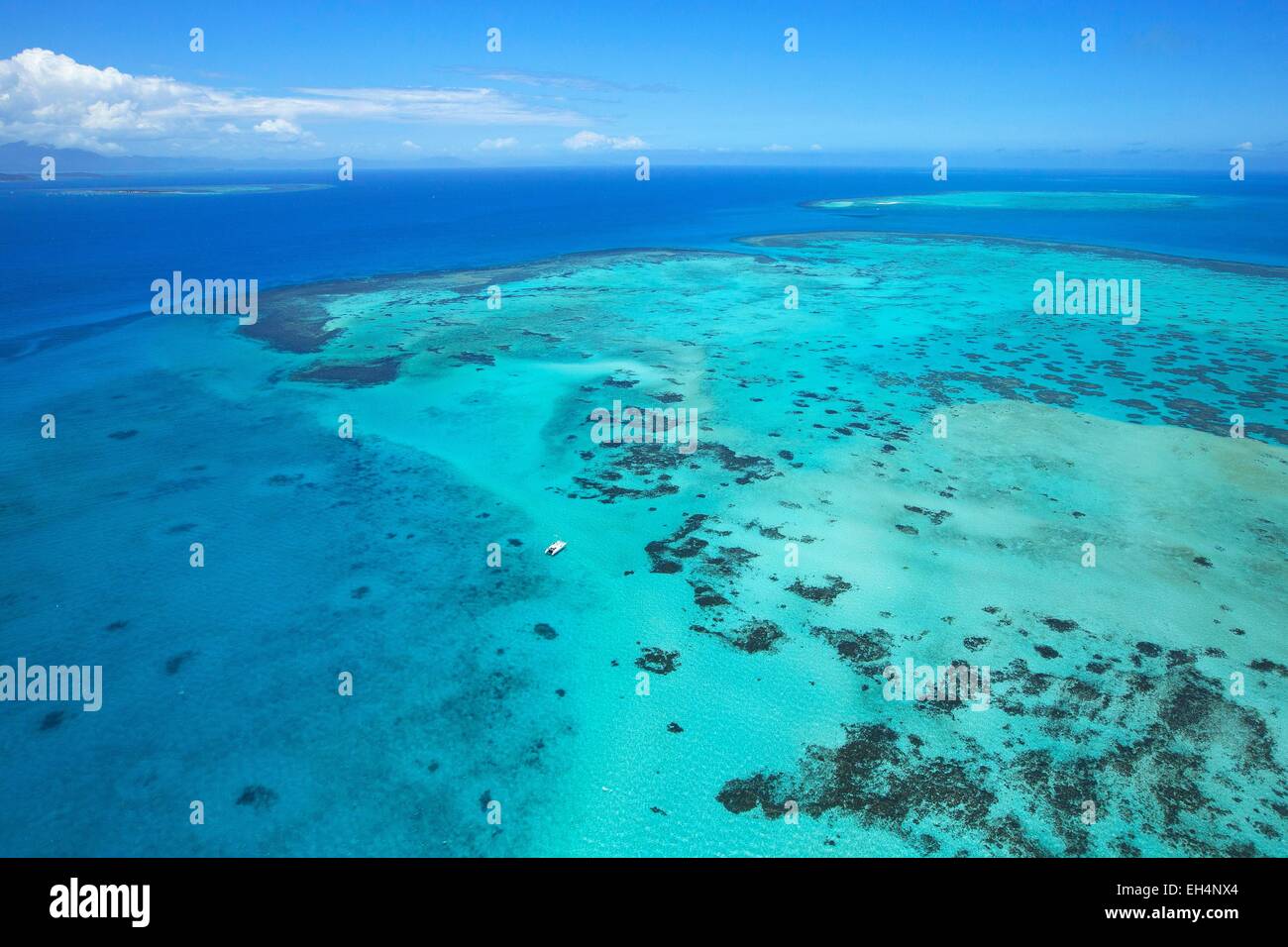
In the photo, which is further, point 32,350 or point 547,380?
point 32,350

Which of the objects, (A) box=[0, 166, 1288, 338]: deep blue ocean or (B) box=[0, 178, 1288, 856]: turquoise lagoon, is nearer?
(B) box=[0, 178, 1288, 856]: turquoise lagoon

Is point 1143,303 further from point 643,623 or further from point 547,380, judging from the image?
point 643,623

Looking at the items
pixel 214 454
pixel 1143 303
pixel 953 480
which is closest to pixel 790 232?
pixel 1143 303

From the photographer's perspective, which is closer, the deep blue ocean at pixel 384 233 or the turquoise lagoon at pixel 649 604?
the turquoise lagoon at pixel 649 604

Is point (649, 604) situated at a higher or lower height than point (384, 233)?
lower

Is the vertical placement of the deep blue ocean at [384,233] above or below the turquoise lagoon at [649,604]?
above

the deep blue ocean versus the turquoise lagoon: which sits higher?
the deep blue ocean

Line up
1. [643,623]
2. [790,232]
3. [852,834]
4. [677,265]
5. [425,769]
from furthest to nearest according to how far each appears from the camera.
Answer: [790,232] → [677,265] → [643,623] → [425,769] → [852,834]

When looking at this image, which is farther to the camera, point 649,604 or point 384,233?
point 384,233
